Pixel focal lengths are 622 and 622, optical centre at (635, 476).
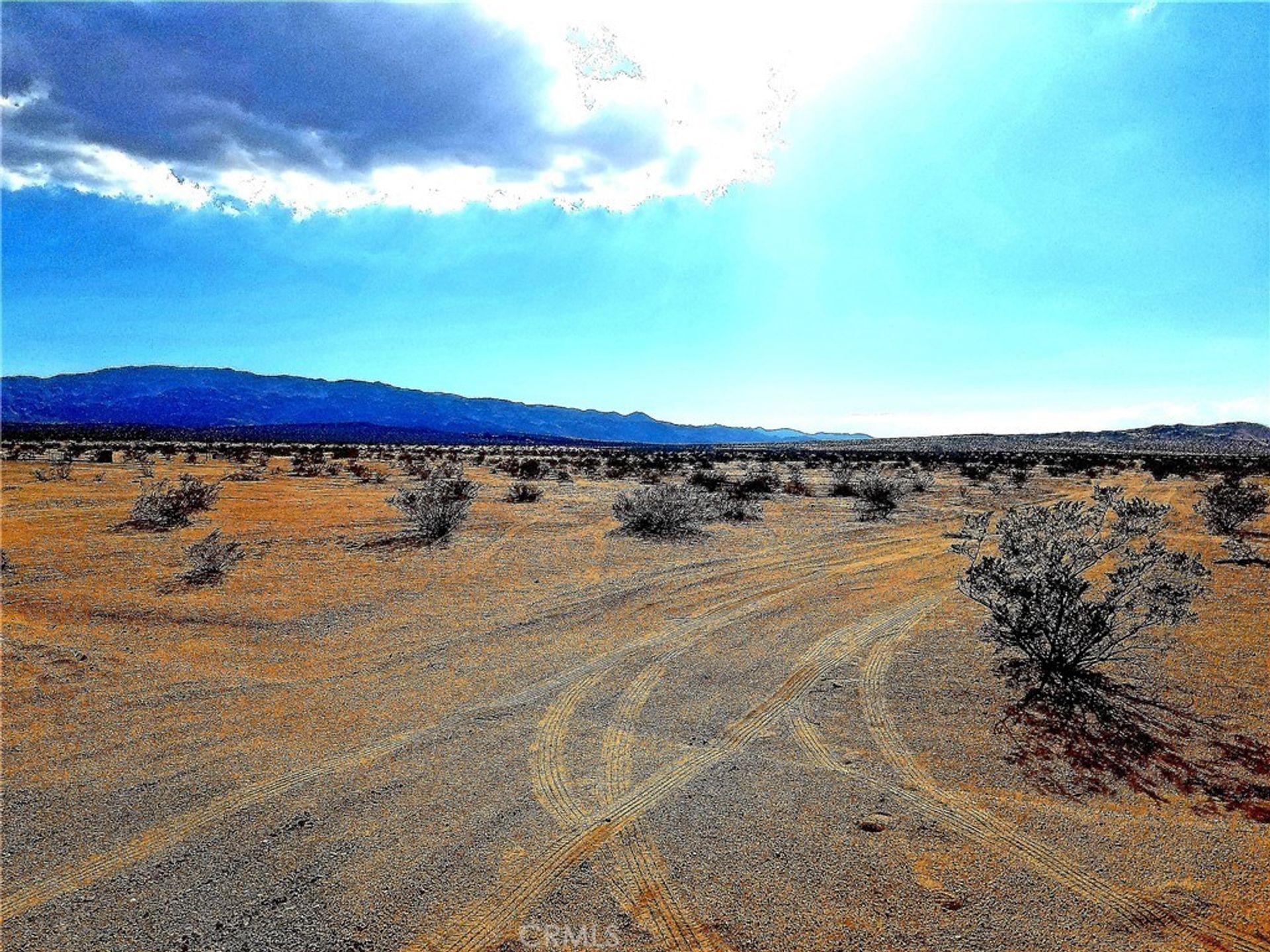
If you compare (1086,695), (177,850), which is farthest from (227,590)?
(1086,695)

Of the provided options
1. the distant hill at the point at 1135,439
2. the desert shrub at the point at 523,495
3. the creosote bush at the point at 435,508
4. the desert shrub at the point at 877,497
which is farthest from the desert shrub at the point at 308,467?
the distant hill at the point at 1135,439

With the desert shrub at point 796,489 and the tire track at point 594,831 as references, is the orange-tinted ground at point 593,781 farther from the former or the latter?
the desert shrub at point 796,489

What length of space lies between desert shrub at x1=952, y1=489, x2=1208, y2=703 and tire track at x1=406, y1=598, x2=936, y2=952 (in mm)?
2356

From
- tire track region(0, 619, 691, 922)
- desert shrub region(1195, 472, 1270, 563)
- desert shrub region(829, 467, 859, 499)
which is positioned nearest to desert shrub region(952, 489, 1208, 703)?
tire track region(0, 619, 691, 922)

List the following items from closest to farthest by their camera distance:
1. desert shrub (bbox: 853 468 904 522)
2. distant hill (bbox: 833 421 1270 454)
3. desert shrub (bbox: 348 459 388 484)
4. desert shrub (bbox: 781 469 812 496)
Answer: desert shrub (bbox: 853 468 904 522) < desert shrub (bbox: 781 469 812 496) < desert shrub (bbox: 348 459 388 484) < distant hill (bbox: 833 421 1270 454)

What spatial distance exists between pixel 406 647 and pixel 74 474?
3344 cm

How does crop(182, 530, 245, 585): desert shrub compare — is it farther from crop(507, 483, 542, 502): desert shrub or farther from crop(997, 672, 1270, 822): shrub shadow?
crop(997, 672, 1270, 822): shrub shadow

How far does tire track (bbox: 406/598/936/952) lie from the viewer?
397cm

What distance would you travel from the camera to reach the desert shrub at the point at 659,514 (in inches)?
724

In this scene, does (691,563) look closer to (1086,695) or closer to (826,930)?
(1086,695)

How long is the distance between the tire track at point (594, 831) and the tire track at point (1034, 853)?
759 mm

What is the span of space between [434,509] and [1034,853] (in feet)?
49.3

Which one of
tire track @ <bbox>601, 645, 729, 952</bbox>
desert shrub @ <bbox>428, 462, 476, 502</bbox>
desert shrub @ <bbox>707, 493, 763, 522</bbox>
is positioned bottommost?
tire track @ <bbox>601, 645, 729, 952</bbox>

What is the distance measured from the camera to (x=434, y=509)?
16922 mm
